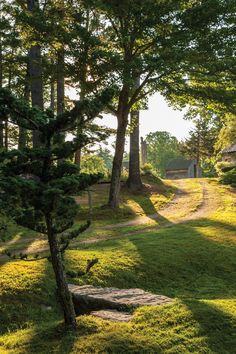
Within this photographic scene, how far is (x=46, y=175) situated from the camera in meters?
5.91

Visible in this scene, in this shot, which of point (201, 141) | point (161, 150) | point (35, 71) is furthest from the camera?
point (161, 150)

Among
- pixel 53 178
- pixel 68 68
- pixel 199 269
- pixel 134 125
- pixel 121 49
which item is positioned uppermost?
pixel 121 49

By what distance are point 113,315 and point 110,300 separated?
1.51 ft

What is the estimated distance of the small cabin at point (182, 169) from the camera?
73250mm

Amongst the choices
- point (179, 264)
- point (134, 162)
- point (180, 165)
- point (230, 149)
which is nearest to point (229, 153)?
point (230, 149)

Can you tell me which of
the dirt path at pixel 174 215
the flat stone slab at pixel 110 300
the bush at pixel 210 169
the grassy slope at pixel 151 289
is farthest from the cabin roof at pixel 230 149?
the flat stone slab at pixel 110 300

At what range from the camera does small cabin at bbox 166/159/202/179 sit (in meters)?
73.2

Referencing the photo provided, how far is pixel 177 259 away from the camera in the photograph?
12.2m

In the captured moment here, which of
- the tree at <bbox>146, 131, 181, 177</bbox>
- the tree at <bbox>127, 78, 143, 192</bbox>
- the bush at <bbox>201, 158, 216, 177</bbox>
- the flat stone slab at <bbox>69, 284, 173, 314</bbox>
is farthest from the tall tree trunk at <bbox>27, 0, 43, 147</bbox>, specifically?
the tree at <bbox>146, 131, 181, 177</bbox>

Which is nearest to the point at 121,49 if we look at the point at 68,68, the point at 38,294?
the point at 68,68

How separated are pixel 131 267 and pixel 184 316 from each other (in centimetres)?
477

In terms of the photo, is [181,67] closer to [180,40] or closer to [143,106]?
[180,40]

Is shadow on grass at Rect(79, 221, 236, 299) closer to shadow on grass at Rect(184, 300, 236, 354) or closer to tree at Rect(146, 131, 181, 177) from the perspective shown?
shadow on grass at Rect(184, 300, 236, 354)

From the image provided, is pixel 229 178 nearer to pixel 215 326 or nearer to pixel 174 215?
pixel 174 215
